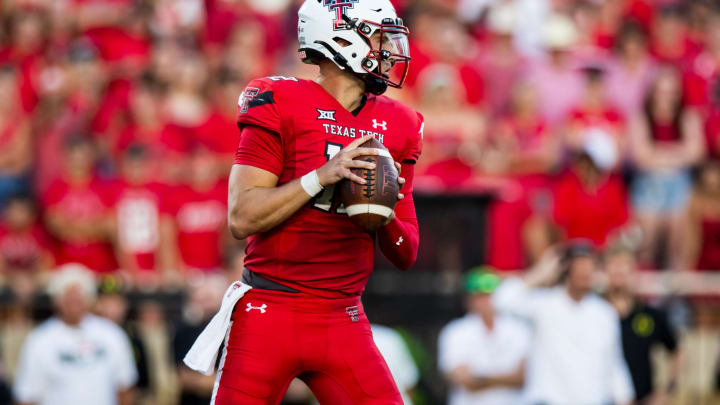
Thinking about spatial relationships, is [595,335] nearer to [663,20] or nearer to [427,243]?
[427,243]

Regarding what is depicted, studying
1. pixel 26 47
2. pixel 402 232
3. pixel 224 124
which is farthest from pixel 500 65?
pixel 402 232

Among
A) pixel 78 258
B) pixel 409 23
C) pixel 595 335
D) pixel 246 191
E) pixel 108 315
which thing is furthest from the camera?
pixel 409 23

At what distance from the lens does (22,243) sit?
10305 millimetres

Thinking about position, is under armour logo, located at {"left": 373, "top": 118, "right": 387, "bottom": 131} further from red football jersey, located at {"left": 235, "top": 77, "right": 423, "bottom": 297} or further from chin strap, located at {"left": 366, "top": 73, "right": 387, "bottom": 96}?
chin strap, located at {"left": 366, "top": 73, "right": 387, "bottom": 96}

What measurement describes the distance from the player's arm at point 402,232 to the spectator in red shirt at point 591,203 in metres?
5.26

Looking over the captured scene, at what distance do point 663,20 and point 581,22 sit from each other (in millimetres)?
856

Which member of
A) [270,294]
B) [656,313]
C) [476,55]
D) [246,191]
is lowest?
[656,313]

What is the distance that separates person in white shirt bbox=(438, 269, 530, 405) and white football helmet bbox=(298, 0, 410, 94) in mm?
4551

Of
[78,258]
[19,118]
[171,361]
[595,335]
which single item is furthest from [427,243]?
[19,118]

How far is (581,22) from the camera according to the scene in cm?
1168

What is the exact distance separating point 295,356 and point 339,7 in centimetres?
137

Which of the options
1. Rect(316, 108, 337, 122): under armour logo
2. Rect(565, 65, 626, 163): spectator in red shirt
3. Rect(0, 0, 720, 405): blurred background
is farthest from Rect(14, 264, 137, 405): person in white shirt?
Rect(316, 108, 337, 122): under armour logo

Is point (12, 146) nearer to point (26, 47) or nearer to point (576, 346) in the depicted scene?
point (26, 47)

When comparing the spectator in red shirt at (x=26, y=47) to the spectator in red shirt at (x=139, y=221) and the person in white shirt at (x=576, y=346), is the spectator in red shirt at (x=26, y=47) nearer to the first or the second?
the spectator in red shirt at (x=139, y=221)
